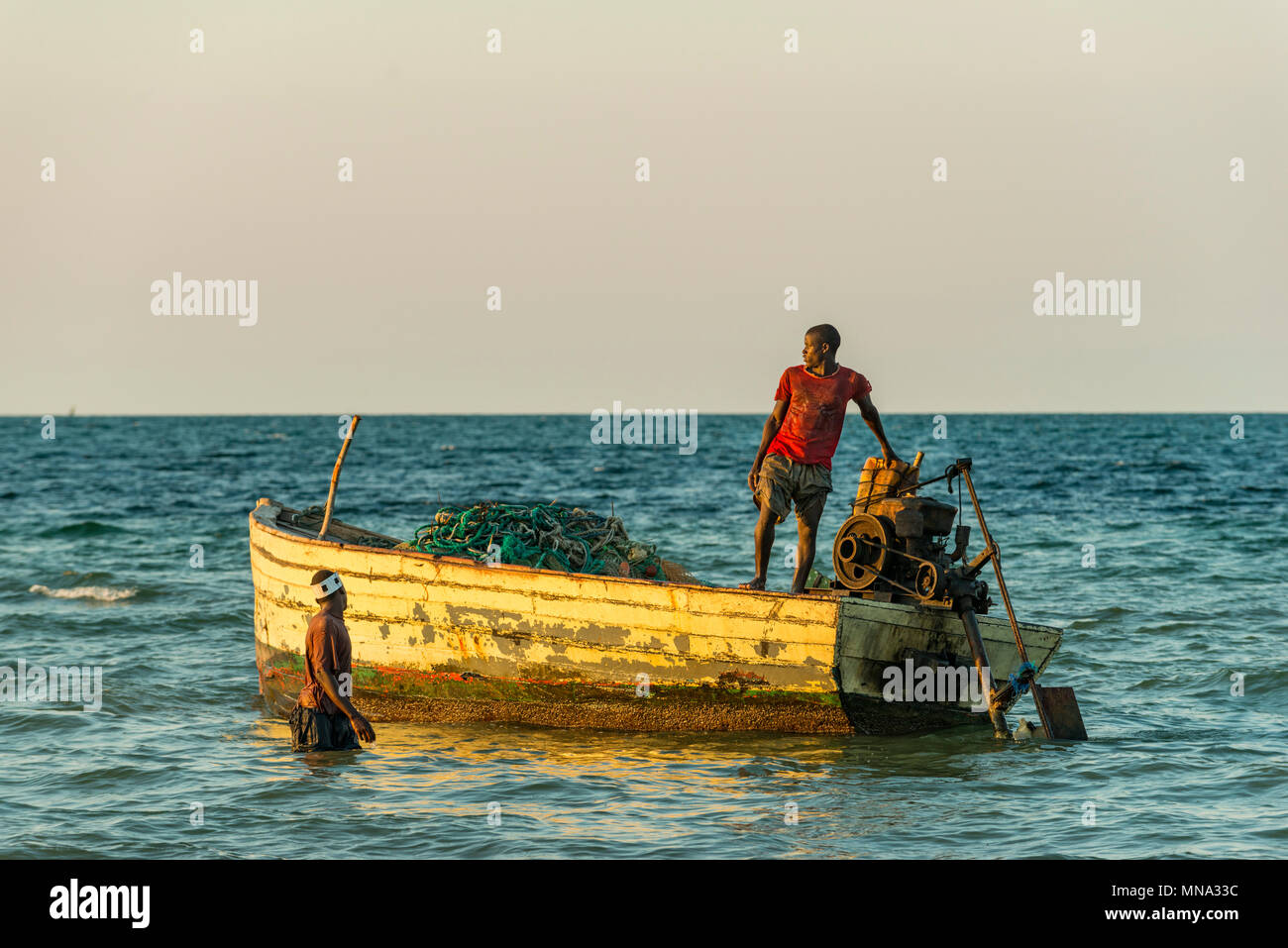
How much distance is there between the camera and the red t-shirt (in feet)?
31.2

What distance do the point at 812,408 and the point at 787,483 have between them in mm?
614

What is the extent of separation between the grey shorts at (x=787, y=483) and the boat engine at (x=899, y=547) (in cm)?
37

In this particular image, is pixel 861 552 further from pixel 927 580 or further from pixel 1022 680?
pixel 1022 680

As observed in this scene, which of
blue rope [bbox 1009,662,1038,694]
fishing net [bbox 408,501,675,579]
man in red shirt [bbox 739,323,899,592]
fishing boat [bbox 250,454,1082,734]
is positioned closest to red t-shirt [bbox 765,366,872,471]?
man in red shirt [bbox 739,323,899,592]

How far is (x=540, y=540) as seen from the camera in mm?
10977

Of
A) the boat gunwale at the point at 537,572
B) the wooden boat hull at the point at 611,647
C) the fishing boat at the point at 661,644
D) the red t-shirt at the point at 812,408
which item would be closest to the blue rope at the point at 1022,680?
the fishing boat at the point at 661,644

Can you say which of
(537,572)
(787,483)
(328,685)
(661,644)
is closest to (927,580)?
(787,483)

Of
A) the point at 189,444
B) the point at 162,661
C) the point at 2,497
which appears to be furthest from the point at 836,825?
the point at 189,444

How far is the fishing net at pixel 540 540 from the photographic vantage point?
10.8 meters

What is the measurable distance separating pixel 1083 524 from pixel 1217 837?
21.6 metres

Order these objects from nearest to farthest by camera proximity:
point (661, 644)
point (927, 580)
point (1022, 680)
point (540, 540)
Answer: point (1022, 680)
point (927, 580)
point (661, 644)
point (540, 540)
